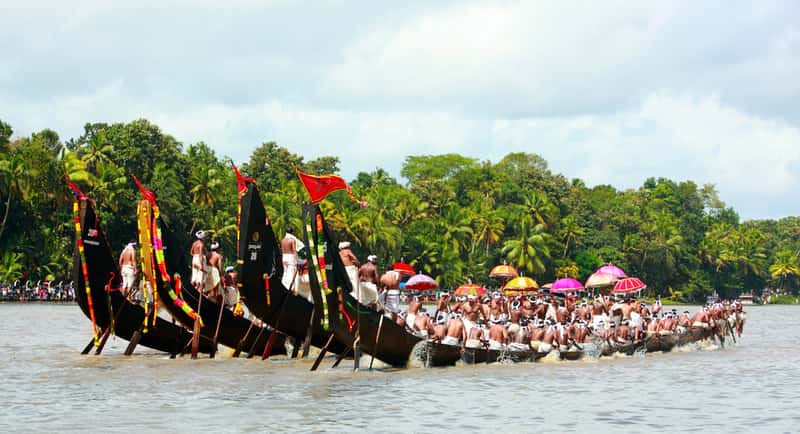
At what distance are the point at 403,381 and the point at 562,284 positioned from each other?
19.1 meters

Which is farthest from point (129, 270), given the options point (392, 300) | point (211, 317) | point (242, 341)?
point (392, 300)

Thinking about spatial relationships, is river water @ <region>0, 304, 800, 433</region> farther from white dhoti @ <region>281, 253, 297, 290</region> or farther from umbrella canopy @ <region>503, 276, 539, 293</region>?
umbrella canopy @ <region>503, 276, 539, 293</region>

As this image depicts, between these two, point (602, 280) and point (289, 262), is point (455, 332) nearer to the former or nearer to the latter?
point (289, 262)

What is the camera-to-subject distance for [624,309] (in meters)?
30.9

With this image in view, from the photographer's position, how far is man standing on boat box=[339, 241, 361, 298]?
22156 mm

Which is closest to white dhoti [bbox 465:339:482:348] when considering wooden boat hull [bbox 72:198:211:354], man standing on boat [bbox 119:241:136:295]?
wooden boat hull [bbox 72:198:211:354]

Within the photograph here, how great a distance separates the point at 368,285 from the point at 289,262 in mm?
3103

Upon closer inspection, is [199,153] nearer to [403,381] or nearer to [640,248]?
[640,248]

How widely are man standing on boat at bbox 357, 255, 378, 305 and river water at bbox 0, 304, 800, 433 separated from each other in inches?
64.4

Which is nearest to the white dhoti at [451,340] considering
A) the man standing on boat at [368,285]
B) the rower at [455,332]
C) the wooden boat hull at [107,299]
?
the rower at [455,332]

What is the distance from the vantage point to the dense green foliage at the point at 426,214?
66.1m

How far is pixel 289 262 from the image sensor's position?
976 inches

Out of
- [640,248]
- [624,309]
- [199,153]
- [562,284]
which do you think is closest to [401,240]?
[199,153]

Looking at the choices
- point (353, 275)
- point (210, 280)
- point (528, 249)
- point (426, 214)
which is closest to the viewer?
point (353, 275)
